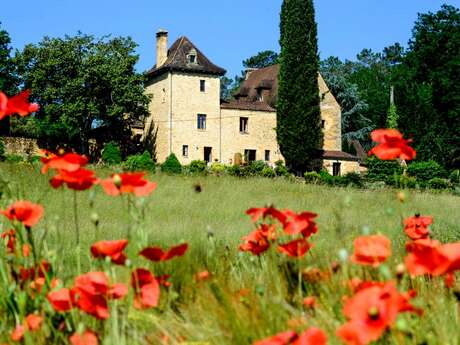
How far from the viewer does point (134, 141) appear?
40938 mm

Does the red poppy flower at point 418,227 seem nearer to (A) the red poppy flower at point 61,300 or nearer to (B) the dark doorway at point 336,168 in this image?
(A) the red poppy flower at point 61,300

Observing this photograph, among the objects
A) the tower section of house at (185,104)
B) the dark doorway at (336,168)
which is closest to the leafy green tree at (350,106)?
the dark doorway at (336,168)

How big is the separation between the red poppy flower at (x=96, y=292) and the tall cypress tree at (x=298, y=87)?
34509 millimetres

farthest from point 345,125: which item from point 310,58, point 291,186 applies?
point 291,186

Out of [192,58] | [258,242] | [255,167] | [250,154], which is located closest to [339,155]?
[250,154]

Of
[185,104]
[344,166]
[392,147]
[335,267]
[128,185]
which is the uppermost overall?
[185,104]

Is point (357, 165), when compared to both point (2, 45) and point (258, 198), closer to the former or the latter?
point (2, 45)

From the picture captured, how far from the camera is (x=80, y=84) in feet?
119

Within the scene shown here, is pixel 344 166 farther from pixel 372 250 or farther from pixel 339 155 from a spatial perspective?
pixel 372 250

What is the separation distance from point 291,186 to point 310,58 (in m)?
21.8

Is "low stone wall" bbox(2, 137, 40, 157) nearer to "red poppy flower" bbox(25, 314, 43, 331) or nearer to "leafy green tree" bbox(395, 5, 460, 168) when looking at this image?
"leafy green tree" bbox(395, 5, 460, 168)

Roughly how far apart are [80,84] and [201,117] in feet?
24.9

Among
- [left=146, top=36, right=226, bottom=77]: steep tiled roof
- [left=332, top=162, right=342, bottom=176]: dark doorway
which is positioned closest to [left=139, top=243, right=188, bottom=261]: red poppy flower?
[left=146, top=36, right=226, bottom=77]: steep tiled roof

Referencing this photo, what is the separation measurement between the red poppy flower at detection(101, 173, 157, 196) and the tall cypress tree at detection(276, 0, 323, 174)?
34.3m
